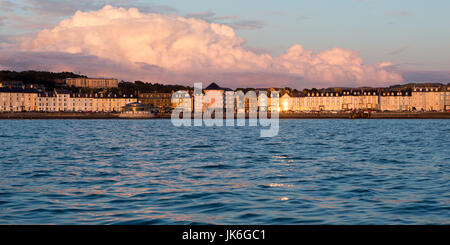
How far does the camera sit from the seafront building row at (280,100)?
520 feet

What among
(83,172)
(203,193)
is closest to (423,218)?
(203,193)

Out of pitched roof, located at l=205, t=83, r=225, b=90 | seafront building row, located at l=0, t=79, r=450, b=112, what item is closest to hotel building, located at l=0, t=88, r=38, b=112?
seafront building row, located at l=0, t=79, r=450, b=112

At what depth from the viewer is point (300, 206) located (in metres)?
11.3

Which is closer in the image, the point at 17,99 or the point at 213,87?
the point at 17,99

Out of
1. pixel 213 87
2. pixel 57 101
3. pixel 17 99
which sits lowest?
pixel 57 101

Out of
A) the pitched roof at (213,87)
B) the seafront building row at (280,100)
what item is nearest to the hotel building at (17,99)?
the seafront building row at (280,100)

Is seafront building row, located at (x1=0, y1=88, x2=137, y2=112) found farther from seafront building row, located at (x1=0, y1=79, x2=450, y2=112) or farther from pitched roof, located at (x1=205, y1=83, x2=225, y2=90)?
pitched roof, located at (x1=205, y1=83, x2=225, y2=90)

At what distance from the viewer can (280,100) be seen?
180 m

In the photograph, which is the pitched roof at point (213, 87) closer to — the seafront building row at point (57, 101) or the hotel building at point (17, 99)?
the seafront building row at point (57, 101)

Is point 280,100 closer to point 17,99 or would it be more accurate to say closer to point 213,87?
point 213,87

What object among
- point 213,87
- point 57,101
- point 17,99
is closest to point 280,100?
point 213,87

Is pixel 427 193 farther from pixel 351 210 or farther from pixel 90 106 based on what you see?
pixel 90 106

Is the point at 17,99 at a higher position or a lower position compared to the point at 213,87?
lower
